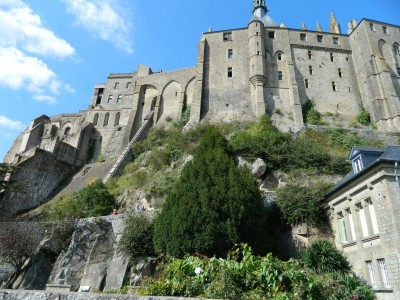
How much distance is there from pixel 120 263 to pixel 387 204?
11602 millimetres

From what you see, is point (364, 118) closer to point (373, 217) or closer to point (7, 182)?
point (373, 217)

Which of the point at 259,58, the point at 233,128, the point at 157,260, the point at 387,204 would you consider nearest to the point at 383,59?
the point at 259,58

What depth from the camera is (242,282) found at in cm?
795

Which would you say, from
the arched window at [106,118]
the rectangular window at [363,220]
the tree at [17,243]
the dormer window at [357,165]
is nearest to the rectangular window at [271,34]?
the arched window at [106,118]

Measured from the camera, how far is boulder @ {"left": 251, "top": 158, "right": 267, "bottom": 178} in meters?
19.8

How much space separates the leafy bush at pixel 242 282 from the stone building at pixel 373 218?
3791 mm

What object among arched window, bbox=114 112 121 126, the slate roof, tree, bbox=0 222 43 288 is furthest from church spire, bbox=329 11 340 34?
tree, bbox=0 222 43 288

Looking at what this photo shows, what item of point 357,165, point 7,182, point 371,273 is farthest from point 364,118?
point 7,182

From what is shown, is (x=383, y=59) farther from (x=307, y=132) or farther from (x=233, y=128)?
(x=233, y=128)

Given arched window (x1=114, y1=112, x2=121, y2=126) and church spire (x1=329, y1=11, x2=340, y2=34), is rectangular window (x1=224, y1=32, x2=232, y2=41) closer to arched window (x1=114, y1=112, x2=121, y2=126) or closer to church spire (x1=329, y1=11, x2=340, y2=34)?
arched window (x1=114, y1=112, x2=121, y2=126)

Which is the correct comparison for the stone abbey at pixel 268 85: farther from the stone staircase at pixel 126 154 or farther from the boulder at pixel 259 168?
the boulder at pixel 259 168

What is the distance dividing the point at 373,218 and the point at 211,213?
6.47 meters

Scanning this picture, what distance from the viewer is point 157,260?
1397 centimetres

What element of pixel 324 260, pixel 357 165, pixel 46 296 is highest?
pixel 357 165
